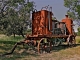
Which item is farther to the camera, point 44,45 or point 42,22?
point 42,22

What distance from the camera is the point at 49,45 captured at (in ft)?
58.1

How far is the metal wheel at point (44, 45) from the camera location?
16538 mm

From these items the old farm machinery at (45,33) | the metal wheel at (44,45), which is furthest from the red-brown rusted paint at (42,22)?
the metal wheel at (44,45)

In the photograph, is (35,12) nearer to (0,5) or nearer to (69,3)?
(0,5)

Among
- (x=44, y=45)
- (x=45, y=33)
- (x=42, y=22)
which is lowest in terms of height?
(x=44, y=45)

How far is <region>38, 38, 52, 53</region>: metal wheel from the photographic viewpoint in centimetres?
1654

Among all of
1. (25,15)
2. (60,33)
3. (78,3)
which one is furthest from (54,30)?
(78,3)

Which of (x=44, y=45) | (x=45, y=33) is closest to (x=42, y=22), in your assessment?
(x=45, y=33)

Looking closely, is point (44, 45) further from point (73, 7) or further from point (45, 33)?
point (73, 7)

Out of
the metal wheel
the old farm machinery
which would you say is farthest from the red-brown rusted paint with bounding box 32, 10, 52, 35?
the metal wheel

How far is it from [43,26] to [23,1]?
15.7 feet

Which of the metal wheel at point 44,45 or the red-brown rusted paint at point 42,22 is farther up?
the red-brown rusted paint at point 42,22

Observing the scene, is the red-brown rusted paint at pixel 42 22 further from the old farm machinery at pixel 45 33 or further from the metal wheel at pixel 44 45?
the metal wheel at pixel 44 45

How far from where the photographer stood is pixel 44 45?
56.6 ft
